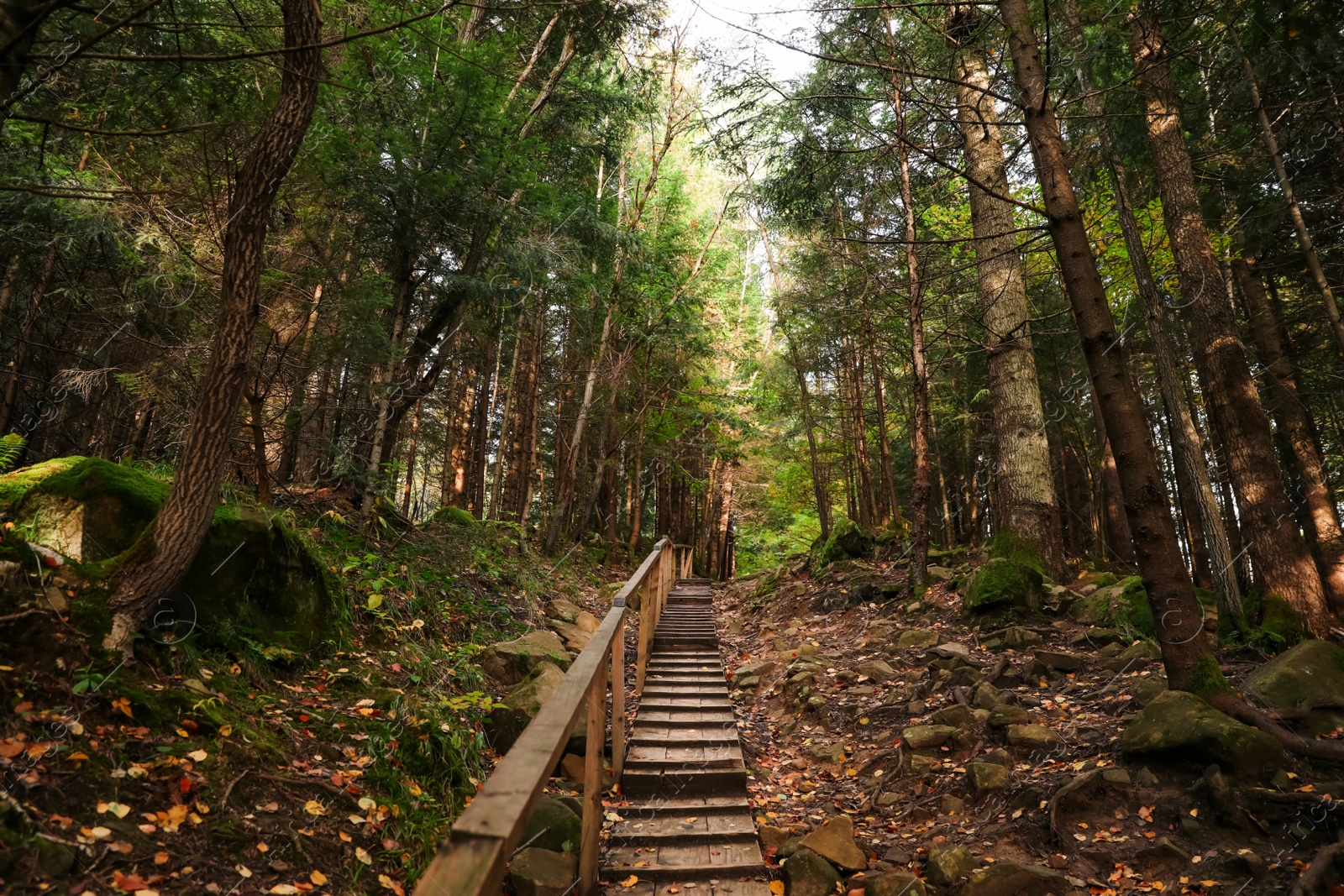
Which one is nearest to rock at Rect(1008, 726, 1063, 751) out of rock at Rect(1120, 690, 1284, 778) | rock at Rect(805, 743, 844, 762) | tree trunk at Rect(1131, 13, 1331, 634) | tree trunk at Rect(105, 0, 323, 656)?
rock at Rect(1120, 690, 1284, 778)

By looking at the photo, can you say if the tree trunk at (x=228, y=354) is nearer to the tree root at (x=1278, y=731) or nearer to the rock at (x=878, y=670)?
the rock at (x=878, y=670)

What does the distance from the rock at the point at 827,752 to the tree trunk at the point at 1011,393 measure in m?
4.38

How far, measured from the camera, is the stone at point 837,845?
362 cm

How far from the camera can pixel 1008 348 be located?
853 centimetres

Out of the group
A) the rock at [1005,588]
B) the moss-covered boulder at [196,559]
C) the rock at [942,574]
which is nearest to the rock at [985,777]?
the rock at [1005,588]

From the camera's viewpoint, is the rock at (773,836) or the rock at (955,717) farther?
the rock at (955,717)

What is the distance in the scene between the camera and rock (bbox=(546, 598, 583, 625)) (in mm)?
9031

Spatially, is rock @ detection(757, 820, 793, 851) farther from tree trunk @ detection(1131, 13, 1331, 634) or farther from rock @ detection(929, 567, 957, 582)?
rock @ detection(929, 567, 957, 582)

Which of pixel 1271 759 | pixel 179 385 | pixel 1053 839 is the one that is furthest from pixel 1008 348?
pixel 179 385

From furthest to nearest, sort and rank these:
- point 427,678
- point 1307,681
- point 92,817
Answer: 1. point 427,678
2. point 1307,681
3. point 92,817

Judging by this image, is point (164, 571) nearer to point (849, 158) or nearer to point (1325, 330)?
point (849, 158)

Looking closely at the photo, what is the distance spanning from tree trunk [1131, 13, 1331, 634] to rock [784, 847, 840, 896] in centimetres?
507

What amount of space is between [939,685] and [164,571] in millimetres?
6049

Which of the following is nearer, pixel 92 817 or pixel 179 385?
pixel 92 817
